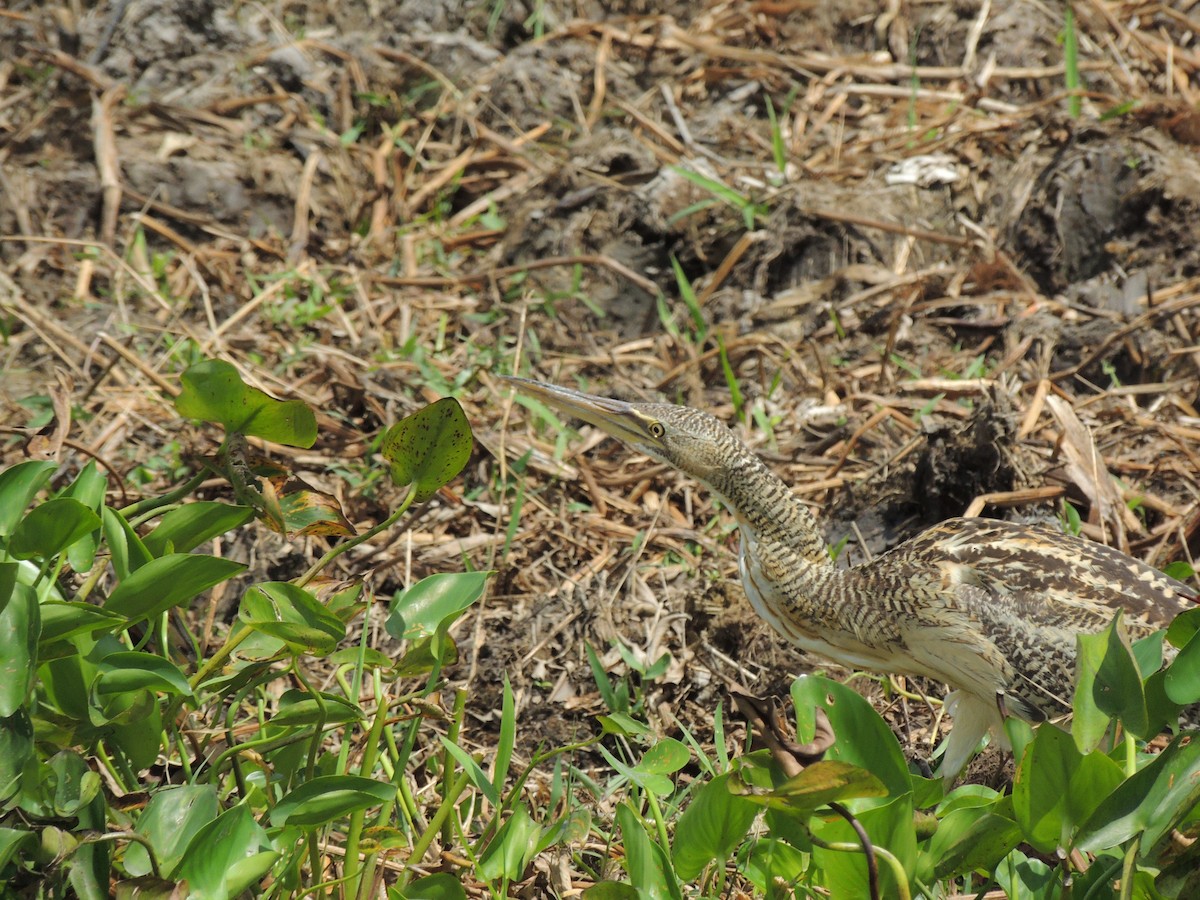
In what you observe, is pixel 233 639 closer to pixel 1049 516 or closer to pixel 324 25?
pixel 1049 516

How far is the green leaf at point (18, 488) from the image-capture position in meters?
2.58

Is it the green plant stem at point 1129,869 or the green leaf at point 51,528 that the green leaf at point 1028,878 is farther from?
the green leaf at point 51,528

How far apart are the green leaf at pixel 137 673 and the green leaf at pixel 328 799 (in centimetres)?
29

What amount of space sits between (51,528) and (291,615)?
0.49m

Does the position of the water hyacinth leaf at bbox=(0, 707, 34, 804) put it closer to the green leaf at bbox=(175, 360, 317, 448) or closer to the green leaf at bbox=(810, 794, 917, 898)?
the green leaf at bbox=(175, 360, 317, 448)

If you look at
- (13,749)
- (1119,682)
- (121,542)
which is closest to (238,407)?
(121,542)

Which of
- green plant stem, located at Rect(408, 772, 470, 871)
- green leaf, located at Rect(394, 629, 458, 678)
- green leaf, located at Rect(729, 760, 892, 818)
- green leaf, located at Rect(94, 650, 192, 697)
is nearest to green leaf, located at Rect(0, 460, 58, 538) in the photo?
green leaf, located at Rect(94, 650, 192, 697)

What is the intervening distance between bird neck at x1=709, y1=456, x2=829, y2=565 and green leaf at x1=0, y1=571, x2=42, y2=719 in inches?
79.7

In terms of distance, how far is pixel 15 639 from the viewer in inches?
88.1

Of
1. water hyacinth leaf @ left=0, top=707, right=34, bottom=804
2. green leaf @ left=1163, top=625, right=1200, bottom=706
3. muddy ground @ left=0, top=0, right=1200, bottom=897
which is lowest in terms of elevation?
muddy ground @ left=0, top=0, right=1200, bottom=897

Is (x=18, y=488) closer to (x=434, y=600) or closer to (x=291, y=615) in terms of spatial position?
(x=291, y=615)

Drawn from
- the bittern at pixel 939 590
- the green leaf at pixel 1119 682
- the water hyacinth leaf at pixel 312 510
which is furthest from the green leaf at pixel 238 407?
the green leaf at pixel 1119 682

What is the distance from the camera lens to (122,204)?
5875mm

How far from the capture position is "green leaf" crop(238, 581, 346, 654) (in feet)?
8.12
